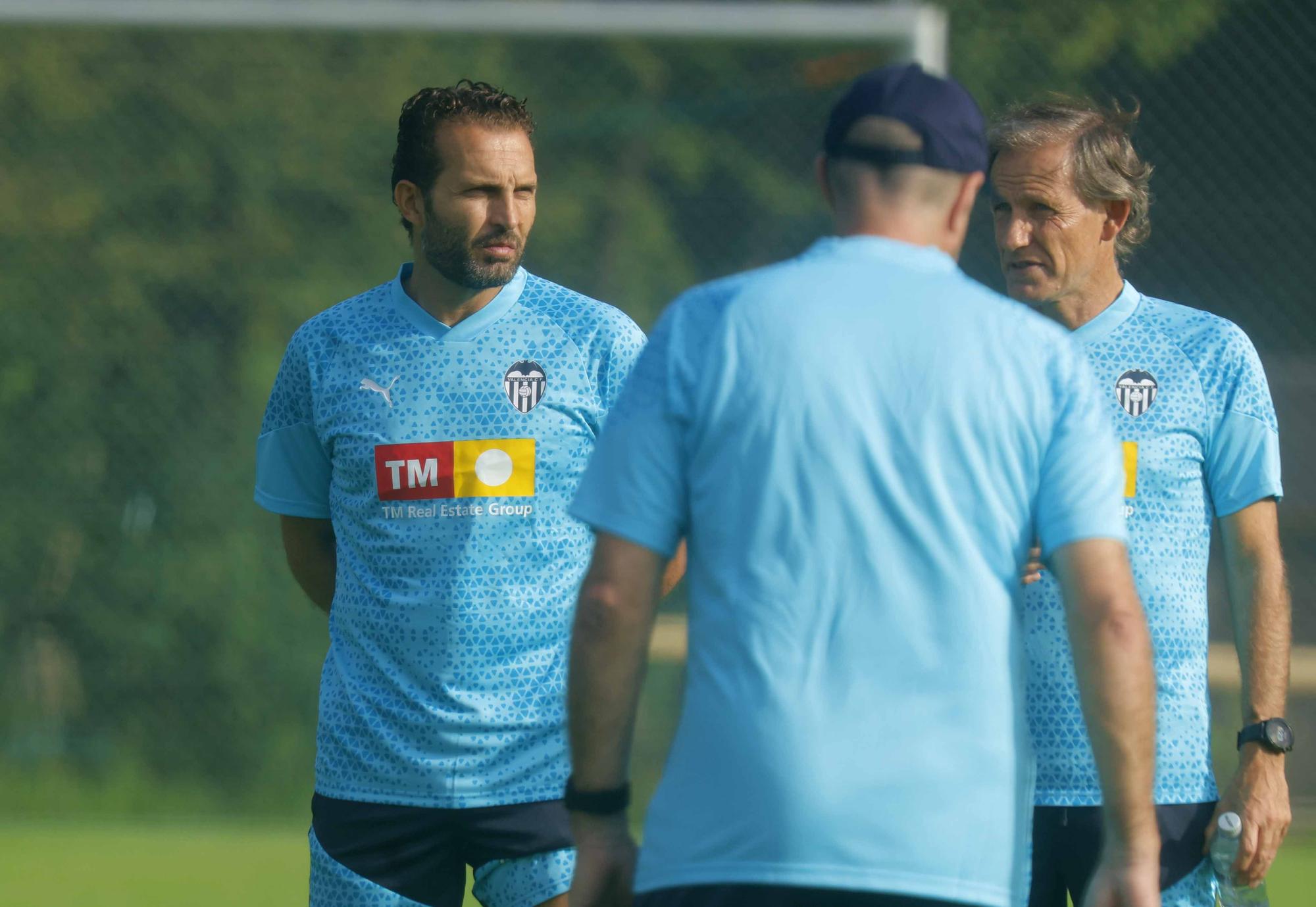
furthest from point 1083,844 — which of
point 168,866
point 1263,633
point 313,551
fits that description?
point 168,866

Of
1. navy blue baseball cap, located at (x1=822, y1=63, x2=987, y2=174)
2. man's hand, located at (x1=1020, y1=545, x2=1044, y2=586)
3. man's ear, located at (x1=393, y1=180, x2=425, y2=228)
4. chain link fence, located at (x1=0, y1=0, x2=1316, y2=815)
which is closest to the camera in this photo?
navy blue baseball cap, located at (x1=822, y1=63, x2=987, y2=174)

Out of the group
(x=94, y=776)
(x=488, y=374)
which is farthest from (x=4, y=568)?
(x=488, y=374)

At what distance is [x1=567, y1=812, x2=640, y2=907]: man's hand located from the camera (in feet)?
6.00

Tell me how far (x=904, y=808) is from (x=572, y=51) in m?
5.66

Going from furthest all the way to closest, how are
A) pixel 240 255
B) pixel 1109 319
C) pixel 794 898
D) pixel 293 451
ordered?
1. pixel 240 255
2. pixel 293 451
3. pixel 1109 319
4. pixel 794 898

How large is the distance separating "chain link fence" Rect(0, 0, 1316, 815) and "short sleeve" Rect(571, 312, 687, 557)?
460cm

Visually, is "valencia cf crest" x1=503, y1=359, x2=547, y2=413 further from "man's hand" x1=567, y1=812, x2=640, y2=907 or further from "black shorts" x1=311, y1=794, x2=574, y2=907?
"man's hand" x1=567, y1=812, x2=640, y2=907

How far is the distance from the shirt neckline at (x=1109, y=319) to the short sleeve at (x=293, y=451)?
1324 millimetres

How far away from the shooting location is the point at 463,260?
109 inches

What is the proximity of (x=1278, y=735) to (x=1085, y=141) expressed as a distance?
1017mm

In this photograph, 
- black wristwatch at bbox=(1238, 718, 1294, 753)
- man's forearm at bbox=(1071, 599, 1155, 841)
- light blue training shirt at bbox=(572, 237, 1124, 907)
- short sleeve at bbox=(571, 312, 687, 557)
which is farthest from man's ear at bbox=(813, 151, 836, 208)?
black wristwatch at bbox=(1238, 718, 1294, 753)

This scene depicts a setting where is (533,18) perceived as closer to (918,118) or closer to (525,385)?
(525,385)

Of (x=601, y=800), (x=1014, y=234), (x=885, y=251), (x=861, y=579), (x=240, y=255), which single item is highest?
(x=240, y=255)

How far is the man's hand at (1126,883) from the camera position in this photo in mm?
1781
